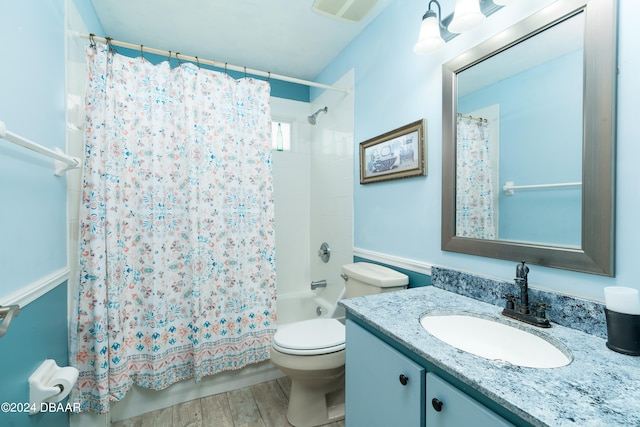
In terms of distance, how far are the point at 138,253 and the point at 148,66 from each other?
1118 millimetres

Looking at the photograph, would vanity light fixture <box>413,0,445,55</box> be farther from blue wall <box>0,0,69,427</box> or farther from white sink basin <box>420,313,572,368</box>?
blue wall <box>0,0,69,427</box>

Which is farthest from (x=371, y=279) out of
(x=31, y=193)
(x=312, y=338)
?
(x=31, y=193)

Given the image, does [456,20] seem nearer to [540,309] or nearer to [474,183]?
[474,183]

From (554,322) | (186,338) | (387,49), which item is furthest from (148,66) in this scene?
(554,322)

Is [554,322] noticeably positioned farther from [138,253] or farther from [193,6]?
[193,6]

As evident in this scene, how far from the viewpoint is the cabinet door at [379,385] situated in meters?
0.78

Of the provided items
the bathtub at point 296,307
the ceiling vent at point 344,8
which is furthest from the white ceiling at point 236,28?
the bathtub at point 296,307

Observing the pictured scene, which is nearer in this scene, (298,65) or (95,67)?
(95,67)

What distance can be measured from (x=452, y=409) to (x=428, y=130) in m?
1.18

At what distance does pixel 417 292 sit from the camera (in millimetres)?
1230

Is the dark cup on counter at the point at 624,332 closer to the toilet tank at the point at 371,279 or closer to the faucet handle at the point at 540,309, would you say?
the faucet handle at the point at 540,309

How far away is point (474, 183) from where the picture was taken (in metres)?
1.20

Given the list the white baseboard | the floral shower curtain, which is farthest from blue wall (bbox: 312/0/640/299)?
the floral shower curtain

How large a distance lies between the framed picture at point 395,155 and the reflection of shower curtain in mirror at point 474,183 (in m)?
0.20
